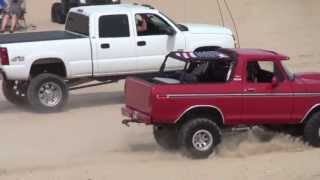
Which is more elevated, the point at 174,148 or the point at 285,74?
the point at 285,74

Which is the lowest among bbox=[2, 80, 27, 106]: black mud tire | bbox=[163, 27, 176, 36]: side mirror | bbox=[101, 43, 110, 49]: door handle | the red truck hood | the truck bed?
bbox=[2, 80, 27, 106]: black mud tire

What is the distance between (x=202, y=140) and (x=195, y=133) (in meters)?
0.17

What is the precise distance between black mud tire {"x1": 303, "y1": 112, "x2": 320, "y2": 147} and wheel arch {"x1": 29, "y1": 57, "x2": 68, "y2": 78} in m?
6.01

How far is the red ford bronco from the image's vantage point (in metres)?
11.5

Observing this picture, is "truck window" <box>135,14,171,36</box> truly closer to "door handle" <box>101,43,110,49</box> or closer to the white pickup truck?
the white pickup truck

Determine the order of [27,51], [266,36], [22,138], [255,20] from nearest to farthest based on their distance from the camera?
[22,138] → [27,51] → [266,36] → [255,20]

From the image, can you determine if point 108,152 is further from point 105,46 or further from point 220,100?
point 105,46

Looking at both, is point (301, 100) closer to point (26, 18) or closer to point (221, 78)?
point (221, 78)

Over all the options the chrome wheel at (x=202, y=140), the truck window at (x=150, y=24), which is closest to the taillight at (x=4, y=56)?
the truck window at (x=150, y=24)

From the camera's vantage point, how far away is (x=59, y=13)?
98.9 feet

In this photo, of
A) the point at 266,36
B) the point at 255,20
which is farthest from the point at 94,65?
the point at 255,20

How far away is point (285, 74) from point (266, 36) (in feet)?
52.6

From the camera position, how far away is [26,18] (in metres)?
32.7

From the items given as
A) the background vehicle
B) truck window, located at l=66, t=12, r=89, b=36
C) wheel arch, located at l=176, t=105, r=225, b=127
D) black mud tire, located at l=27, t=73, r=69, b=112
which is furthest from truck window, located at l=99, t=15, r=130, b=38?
the background vehicle
